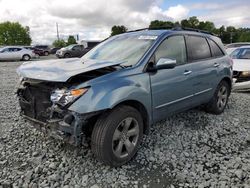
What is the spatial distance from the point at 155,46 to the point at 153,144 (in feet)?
4.79

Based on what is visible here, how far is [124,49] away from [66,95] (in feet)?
4.73

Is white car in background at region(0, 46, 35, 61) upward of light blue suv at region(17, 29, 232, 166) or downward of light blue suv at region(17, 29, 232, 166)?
upward

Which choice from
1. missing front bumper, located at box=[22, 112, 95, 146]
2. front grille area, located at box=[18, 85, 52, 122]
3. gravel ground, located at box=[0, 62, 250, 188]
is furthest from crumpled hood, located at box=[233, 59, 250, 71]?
front grille area, located at box=[18, 85, 52, 122]

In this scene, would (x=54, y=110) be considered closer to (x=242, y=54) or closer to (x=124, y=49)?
(x=124, y=49)

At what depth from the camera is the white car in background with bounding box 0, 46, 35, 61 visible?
23.5 meters

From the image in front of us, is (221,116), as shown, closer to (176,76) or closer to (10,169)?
(176,76)

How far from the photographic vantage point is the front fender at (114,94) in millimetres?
2721

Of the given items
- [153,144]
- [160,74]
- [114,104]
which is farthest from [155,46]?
[153,144]

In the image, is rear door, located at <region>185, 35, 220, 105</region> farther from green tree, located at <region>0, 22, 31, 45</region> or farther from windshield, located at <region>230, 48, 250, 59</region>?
green tree, located at <region>0, 22, 31, 45</region>

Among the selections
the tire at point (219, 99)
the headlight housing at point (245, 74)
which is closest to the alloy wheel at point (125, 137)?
the tire at point (219, 99)

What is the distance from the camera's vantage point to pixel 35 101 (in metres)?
3.21

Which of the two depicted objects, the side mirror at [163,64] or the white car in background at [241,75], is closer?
the side mirror at [163,64]

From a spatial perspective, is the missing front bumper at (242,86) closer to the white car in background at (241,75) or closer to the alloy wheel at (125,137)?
the white car in background at (241,75)

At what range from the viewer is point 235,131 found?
4.37 metres
